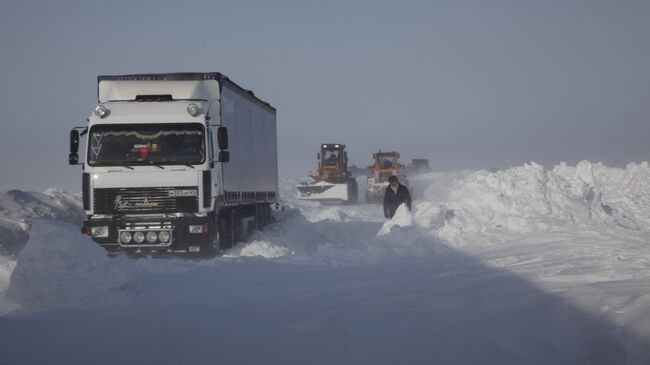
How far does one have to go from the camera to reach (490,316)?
7.13 metres

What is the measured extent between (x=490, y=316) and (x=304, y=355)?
77.8 inches

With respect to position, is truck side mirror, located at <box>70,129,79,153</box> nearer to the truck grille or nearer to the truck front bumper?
the truck grille

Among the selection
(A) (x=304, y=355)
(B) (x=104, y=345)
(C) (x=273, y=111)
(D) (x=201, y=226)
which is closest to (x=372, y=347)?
(A) (x=304, y=355)

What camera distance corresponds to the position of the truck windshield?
1415cm

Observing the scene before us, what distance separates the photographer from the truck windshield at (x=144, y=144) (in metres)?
14.1

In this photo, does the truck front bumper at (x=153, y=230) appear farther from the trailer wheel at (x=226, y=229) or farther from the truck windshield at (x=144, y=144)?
the trailer wheel at (x=226, y=229)

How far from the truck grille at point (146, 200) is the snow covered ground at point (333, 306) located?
2430 millimetres

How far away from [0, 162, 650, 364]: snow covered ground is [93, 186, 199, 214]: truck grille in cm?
243

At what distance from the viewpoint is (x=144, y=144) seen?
14172mm

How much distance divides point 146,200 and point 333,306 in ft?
24.0

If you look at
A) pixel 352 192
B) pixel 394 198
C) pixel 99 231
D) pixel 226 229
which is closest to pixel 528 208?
pixel 394 198

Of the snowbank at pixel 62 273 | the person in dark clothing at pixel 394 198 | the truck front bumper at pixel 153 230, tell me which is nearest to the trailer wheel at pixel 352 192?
the person in dark clothing at pixel 394 198

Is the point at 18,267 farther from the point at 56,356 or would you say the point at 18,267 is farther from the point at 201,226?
the point at 201,226

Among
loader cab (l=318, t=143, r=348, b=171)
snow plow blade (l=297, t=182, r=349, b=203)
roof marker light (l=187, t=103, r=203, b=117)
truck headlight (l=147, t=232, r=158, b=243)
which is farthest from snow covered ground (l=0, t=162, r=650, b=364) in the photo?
loader cab (l=318, t=143, r=348, b=171)
